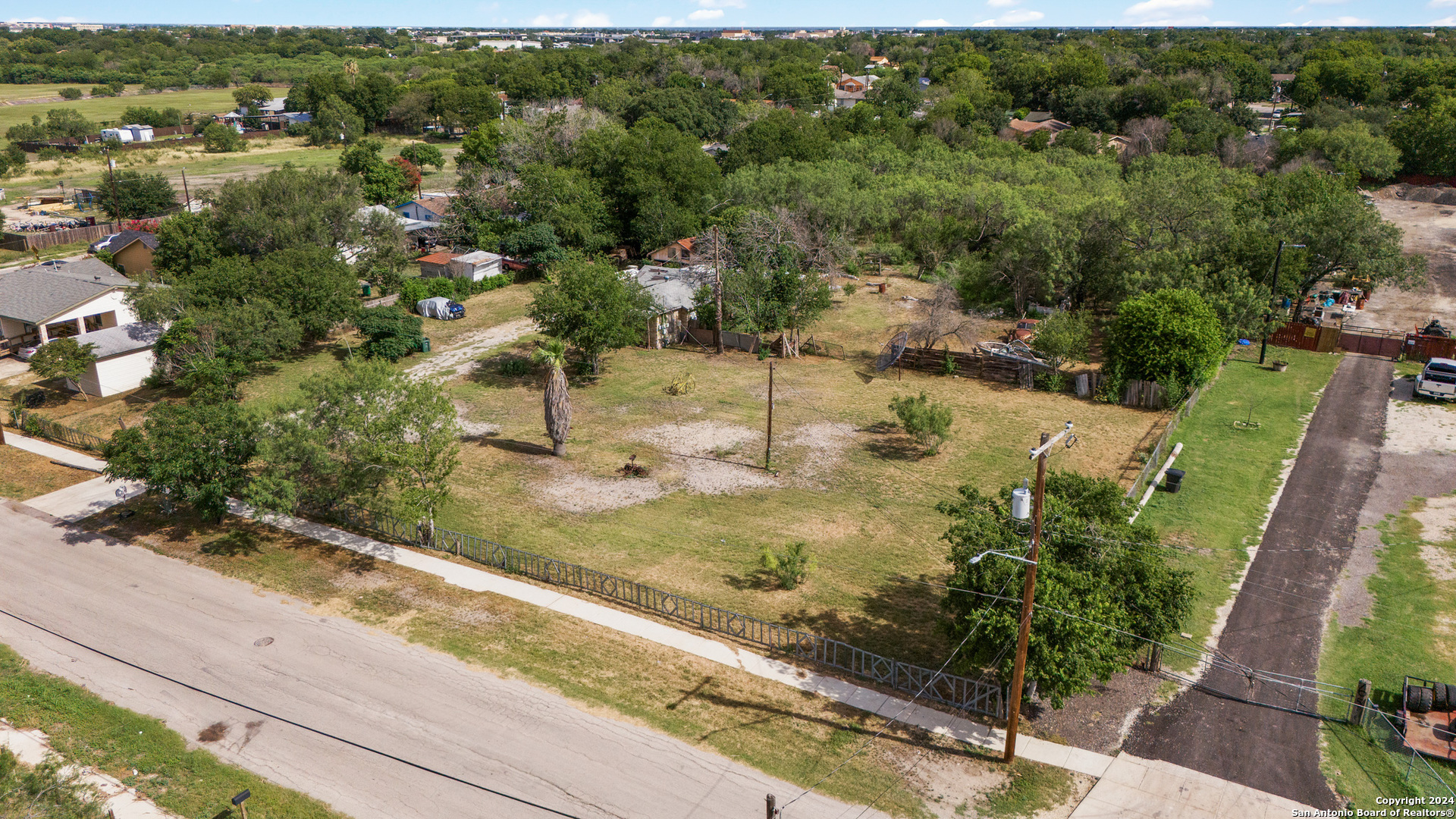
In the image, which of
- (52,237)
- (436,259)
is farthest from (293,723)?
(52,237)

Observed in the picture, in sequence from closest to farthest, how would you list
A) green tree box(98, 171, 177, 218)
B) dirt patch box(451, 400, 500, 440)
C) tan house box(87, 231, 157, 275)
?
1. dirt patch box(451, 400, 500, 440)
2. tan house box(87, 231, 157, 275)
3. green tree box(98, 171, 177, 218)

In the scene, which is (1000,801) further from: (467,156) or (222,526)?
(467,156)

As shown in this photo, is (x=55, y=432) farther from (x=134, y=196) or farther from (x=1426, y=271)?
(x=1426, y=271)

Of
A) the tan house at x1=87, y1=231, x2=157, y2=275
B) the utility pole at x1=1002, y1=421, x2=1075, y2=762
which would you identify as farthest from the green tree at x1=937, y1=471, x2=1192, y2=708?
the tan house at x1=87, y1=231, x2=157, y2=275

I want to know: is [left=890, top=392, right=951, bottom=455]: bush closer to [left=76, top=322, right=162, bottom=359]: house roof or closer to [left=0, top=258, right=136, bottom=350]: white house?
[left=76, top=322, right=162, bottom=359]: house roof

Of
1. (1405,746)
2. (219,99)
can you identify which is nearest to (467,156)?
(1405,746)

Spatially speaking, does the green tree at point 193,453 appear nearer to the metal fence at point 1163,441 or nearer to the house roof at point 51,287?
the house roof at point 51,287

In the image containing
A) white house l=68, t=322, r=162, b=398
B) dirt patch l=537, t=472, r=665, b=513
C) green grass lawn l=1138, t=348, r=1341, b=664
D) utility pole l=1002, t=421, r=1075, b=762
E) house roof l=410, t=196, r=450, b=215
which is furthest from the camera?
house roof l=410, t=196, r=450, b=215

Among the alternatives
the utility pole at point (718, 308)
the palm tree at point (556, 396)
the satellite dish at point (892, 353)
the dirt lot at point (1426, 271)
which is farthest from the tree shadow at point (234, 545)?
the dirt lot at point (1426, 271)
